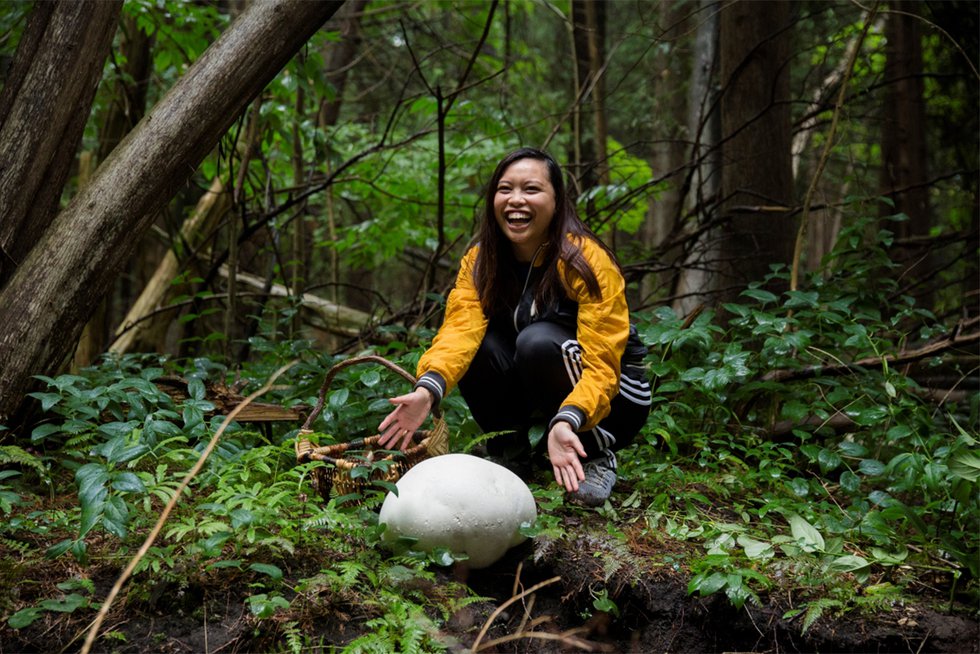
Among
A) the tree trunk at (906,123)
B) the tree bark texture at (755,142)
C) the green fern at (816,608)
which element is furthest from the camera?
the tree trunk at (906,123)

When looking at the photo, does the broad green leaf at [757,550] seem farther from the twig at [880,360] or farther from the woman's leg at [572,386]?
the twig at [880,360]

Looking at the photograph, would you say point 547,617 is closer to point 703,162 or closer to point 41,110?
point 41,110

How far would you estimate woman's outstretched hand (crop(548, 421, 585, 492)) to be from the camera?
2455 mm

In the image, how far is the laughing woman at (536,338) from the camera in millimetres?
2764

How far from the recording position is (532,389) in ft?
9.78

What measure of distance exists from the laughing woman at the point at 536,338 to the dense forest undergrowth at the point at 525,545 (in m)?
0.27

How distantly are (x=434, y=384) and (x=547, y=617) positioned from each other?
0.96 metres

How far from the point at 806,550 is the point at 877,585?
0.22m

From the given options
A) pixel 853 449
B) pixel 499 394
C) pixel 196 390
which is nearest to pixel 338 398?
pixel 196 390

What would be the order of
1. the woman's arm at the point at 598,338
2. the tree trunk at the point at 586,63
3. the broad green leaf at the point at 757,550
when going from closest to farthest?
the broad green leaf at the point at 757,550
the woman's arm at the point at 598,338
the tree trunk at the point at 586,63

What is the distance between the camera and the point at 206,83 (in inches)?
120

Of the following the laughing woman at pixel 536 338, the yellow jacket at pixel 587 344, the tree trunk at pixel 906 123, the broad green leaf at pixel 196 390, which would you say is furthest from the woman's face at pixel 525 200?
the tree trunk at pixel 906 123

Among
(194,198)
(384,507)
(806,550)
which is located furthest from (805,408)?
(194,198)

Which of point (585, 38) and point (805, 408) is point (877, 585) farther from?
point (585, 38)
